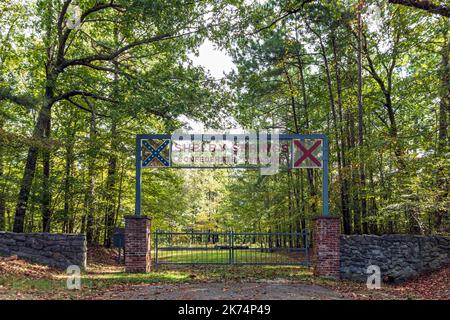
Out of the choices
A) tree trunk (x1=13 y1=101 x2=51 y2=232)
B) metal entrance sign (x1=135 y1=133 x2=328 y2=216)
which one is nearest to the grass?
metal entrance sign (x1=135 y1=133 x2=328 y2=216)

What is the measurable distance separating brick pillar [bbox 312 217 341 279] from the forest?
1995 millimetres

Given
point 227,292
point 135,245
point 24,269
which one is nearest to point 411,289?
point 227,292

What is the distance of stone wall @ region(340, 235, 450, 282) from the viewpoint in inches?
387

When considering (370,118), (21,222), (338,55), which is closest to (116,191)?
(21,222)

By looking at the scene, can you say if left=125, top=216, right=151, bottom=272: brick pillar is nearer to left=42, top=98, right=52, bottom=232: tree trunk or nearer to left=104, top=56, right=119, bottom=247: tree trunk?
left=104, top=56, right=119, bottom=247: tree trunk

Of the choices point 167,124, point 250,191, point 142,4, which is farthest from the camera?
point 250,191

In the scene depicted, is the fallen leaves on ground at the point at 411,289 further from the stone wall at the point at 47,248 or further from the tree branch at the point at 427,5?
the stone wall at the point at 47,248

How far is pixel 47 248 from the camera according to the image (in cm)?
1002

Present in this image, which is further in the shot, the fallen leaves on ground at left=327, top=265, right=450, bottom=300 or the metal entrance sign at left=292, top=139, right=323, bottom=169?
the metal entrance sign at left=292, top=139, right=323, bottom=169

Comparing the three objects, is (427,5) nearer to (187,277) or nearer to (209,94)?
(209,94)

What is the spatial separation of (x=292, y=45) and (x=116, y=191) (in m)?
9.36

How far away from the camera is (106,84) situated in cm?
1219

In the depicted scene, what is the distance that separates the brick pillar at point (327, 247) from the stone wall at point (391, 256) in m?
0.31

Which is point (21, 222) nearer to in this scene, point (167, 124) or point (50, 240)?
point (50, 240)
